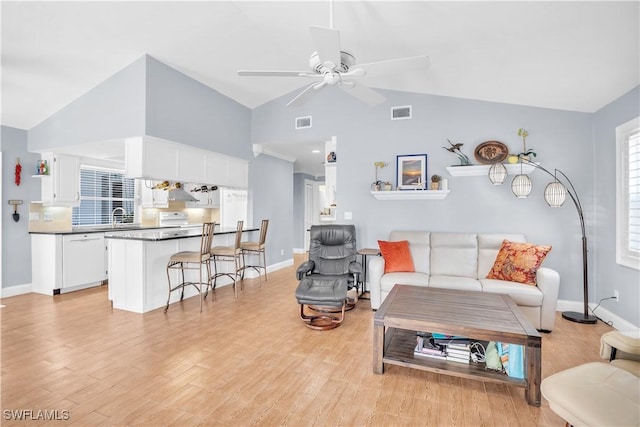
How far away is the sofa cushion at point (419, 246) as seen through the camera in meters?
4.23

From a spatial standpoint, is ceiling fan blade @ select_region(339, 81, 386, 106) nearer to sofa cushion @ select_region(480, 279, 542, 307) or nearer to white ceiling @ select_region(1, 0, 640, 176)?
white ceiling @ select_region(1, 0, 640, 176)

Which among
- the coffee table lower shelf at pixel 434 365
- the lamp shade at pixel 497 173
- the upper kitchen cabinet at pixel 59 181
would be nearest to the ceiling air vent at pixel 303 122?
the lamp shade at pixel 497 173

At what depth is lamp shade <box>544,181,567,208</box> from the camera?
12.3 ft

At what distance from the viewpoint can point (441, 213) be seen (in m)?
4.62

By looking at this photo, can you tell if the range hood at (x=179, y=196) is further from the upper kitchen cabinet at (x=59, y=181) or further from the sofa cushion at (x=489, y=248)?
the sofa cushion at (x=489, y=248)

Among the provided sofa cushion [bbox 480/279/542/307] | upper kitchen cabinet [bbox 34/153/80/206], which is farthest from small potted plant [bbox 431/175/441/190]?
upper kitchen cabinet [bbox 34/153/80/206]

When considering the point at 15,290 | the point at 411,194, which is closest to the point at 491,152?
the point at 411,194

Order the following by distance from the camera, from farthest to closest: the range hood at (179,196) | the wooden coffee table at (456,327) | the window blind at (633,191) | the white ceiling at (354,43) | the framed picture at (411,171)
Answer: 1. the range hood at (179,196)
2. the framed picture at (411,171)
3. the window blind at (633,191)
4. the white ceiling at (354,43)
5. the wooden coffee table at (456,327)

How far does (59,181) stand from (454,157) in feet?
19.8

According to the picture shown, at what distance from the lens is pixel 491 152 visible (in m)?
4.32

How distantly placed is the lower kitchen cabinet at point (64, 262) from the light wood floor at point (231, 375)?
87 cm

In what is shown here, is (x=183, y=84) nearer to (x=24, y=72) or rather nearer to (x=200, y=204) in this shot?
(x=24, y=72)

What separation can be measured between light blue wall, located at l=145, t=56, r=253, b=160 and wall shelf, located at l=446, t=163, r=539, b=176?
11.8 feet

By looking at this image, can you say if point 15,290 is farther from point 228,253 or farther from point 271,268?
point 271,268
